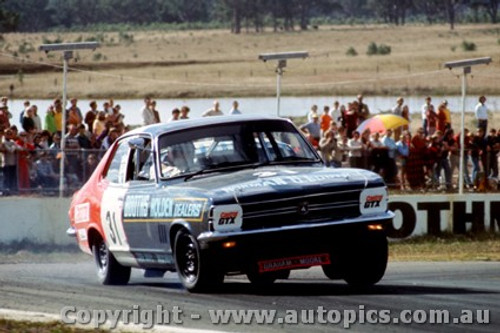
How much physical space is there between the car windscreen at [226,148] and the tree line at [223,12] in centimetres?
7244

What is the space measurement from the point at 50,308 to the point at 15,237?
Result: 9.40m

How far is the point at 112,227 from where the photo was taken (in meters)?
13.7

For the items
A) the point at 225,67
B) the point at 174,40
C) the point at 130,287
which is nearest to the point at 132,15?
the point at 174,40

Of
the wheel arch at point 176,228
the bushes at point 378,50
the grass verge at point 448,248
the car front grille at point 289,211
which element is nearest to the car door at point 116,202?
the wheel arch at point 176,228

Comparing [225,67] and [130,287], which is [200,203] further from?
[225,67]

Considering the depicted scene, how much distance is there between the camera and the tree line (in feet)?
305

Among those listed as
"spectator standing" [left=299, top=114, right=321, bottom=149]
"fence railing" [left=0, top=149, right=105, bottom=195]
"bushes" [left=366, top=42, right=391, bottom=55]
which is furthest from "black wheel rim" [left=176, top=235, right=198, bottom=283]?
"bushes" [left=366, top=42, right=391, bottom=55]

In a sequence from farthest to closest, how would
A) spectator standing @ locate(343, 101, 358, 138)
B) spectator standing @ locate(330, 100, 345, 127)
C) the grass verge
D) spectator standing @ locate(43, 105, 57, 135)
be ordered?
1. spectator standing @ locate(330, 100, 345, 127)
2. spectator standing @ locate(343, 101, 358, 138)
3. spectator standing @ locate(43, 105, 57, 135)
4. the grass verge

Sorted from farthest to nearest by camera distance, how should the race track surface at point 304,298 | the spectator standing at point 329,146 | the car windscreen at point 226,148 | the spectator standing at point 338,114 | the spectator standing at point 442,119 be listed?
1. the spectator standing at point 338,114
2. the spectator standing at point 442,119
3. the spectator standing at point 329,146
4. the car windscreen at point 226,148
5. the race track surface at point 304,298

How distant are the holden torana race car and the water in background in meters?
27.6

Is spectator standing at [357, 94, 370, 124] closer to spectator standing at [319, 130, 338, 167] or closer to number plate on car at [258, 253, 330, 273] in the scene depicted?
spectator standing at [319, 130, 338, 167]

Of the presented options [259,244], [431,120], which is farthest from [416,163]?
[259,244]

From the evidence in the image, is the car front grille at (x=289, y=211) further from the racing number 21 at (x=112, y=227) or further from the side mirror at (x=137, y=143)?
the racing number 21 at (x=112, y=227)

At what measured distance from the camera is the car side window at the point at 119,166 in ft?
45.2
